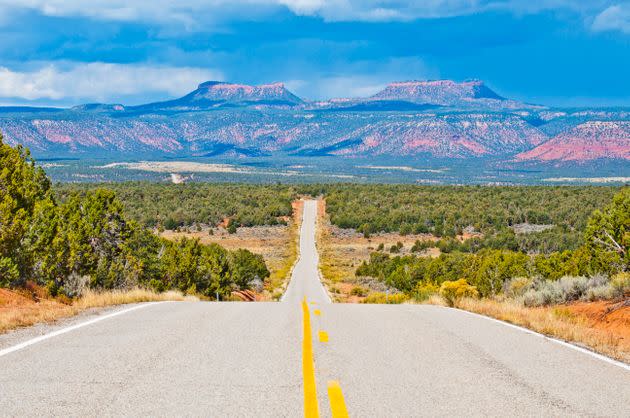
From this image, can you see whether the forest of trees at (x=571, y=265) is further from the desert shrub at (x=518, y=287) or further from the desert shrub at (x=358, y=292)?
the desert shrub at (x=358, y=292)

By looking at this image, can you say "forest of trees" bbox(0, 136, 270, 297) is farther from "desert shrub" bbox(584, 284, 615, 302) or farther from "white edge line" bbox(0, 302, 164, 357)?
"desert shrub" bbox(584, 284, 615, 302)

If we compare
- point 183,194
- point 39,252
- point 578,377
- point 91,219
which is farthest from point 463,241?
point 578,377

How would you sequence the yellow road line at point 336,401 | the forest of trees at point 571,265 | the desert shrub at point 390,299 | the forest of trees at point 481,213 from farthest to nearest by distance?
the forest of trees at point 481,213, the desert shrub at point 390,299, the forest of trees at point 571,265, the yellow road line at point 336,401

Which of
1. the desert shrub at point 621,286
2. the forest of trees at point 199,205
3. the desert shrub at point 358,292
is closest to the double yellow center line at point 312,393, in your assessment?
the desert shrub at point 621,286

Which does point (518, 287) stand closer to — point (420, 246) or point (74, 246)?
point (74, 246)

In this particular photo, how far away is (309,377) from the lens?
6.98 m

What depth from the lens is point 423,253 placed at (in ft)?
222

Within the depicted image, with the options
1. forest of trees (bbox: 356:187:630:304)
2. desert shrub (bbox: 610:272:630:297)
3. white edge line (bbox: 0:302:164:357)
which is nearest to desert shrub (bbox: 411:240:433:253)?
forest of trees (bbox: 356:187:630:304)

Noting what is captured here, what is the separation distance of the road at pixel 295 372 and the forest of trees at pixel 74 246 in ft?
14.5

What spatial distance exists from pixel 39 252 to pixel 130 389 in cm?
972

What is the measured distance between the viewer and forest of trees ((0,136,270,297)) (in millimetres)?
14258

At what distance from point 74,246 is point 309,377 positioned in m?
11.3

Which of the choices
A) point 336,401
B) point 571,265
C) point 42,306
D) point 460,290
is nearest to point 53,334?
point 42,306

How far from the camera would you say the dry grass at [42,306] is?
10117 mm
